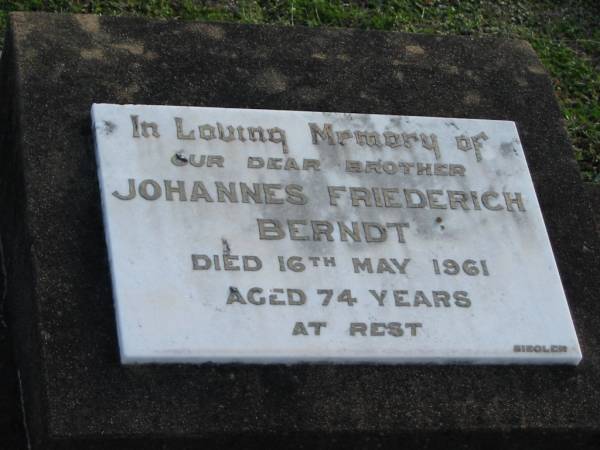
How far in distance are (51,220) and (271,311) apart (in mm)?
607

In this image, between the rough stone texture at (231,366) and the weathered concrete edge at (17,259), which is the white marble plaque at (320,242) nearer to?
the rough stone texture at (231,366)

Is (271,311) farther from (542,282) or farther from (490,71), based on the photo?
(490,71)

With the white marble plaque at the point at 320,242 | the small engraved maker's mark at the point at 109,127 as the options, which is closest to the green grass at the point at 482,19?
the white marble plaque at the point at 320,242

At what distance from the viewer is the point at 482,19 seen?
5.31m

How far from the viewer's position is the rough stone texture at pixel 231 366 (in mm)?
2867

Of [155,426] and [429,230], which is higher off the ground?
[429,230]

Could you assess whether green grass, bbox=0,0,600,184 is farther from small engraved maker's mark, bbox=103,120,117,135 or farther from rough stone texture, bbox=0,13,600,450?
small engraved maker's mark, bbox=103,120,117,135

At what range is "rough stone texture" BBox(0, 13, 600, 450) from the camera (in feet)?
9.41

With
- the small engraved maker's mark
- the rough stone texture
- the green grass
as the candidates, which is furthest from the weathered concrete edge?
the green grass

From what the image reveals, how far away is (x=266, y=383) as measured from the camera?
116 inches

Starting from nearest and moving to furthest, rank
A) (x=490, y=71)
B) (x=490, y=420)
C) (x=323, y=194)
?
(x=490, y=420)
(x=323, y=194)
(x=490, y=71)

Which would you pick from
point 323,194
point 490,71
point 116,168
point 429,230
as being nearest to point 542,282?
point 429,230

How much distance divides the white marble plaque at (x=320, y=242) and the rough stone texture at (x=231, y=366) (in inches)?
2.9

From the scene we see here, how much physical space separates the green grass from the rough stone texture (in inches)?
41.0
